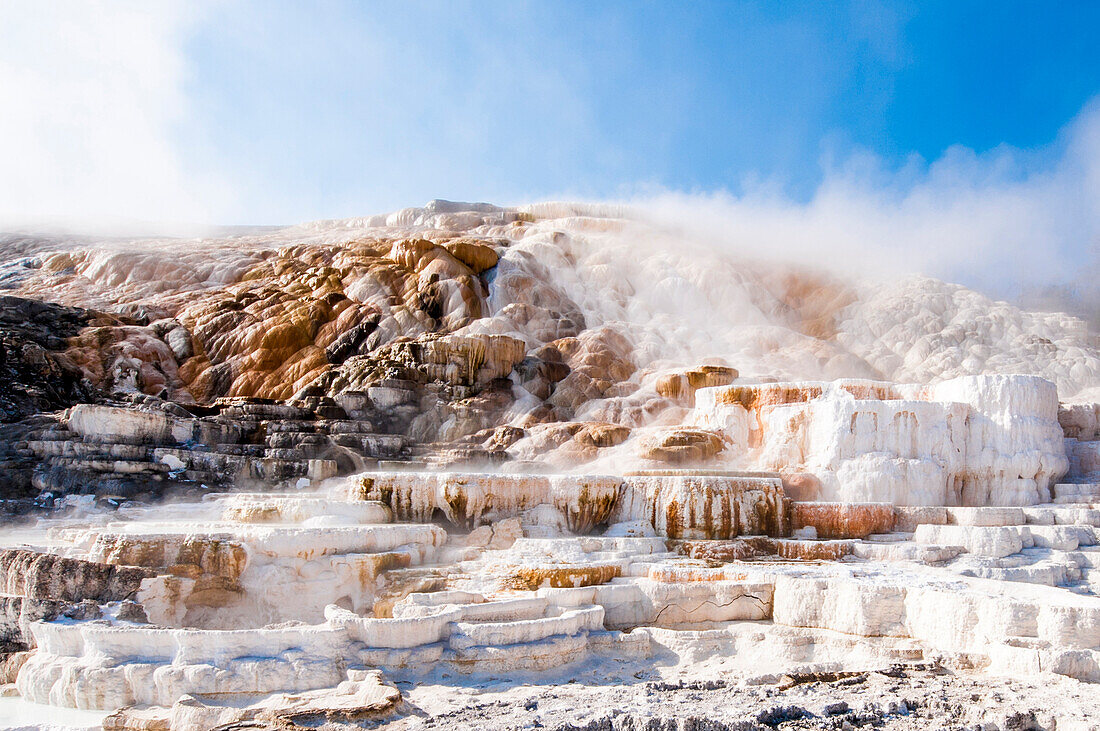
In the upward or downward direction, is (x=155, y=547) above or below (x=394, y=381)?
below

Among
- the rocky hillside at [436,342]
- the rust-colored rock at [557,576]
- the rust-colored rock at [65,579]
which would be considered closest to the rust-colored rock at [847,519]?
the rocky hillside at [436,342]

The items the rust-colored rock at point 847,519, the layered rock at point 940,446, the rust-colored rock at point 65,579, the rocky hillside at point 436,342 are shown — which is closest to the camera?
the rust-colored rock at point 65,579

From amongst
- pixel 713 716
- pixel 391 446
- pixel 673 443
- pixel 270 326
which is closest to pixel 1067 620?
pixel 713 716

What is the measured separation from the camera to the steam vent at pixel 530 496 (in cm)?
759

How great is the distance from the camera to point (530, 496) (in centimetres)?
1289

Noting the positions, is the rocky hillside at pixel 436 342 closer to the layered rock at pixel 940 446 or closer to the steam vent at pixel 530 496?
the steam vent at pixel 530 496

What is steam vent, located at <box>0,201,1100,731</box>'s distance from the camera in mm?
7594

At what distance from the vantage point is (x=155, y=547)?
30.9 ft

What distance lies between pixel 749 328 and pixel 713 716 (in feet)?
69.9

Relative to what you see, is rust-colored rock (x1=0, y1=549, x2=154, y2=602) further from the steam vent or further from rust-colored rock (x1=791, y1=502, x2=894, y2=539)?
rust-colored rock (x1=791, y1=502, x2=894, y2=539)

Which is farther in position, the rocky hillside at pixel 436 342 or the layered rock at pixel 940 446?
the rocky hillside at pixel 436 342

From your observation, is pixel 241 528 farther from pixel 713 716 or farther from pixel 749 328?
pixel 749 328

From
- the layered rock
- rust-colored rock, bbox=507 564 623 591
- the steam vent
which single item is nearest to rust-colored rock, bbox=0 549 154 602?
the steam vent

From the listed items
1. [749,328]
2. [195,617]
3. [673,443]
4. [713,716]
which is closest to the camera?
[713,716]
